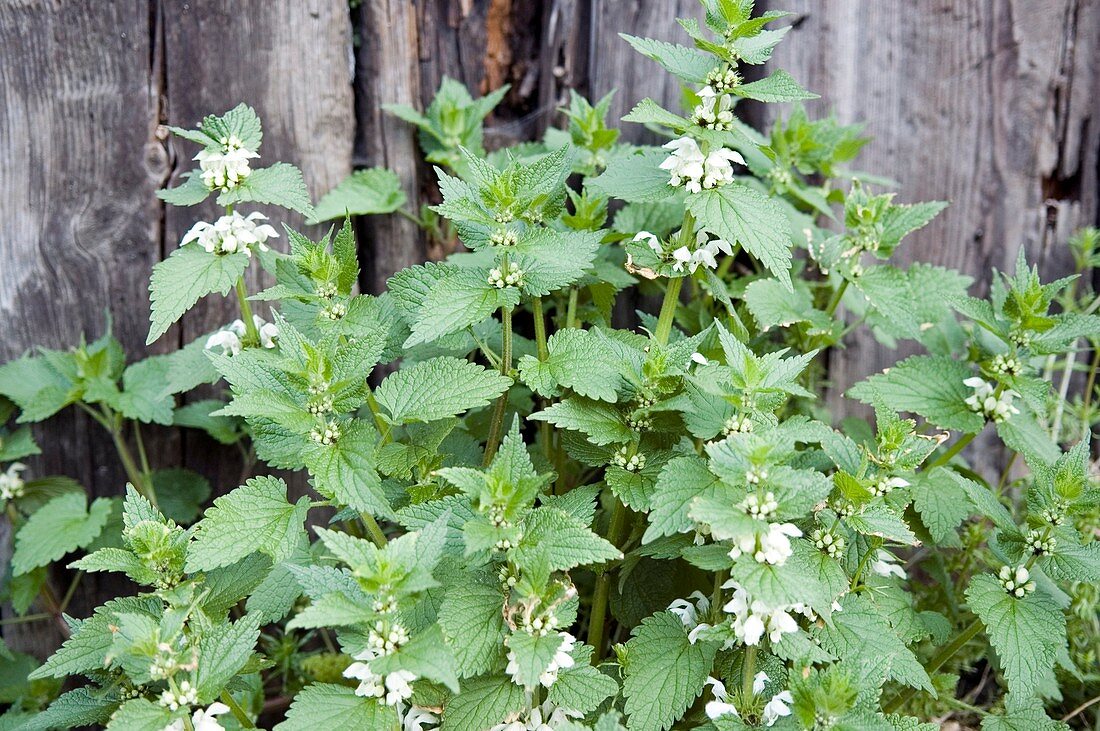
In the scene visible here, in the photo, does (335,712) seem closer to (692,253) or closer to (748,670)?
(748,670)

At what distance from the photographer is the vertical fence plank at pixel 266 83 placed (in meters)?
3.11

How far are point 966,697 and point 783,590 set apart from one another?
6.35 ft

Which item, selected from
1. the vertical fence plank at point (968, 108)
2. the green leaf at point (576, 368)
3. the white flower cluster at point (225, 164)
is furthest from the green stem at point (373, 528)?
the vertical fence plank at point (968, 108)

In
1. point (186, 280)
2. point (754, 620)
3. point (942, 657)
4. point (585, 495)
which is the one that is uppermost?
point (186, 280)

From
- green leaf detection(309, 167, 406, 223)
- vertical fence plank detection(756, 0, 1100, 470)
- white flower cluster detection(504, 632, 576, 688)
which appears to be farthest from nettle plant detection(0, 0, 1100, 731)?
vertical fence plank detection(756, 0, 1100, 470)

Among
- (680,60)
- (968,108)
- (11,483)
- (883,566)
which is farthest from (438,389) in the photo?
(968,108)

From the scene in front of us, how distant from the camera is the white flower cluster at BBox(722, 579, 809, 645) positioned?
1.96m

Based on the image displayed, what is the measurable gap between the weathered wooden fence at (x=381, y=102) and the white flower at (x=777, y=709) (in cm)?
192

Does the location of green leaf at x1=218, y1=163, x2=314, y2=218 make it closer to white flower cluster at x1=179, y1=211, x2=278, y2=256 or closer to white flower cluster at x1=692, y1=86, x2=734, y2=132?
white flower cluster at x1=179, y1=211, x2=278, y2=256

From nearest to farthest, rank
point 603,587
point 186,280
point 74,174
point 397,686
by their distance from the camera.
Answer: point 397,686, point 186,280, point 603,587, point 74,174

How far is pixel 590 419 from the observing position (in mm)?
2195

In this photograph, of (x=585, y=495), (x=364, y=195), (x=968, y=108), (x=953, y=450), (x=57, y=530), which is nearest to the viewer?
(x=585, y=495)

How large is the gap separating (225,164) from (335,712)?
4.65ft

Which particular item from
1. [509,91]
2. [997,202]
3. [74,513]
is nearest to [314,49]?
[509,91]
